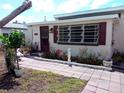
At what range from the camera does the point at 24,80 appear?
5.84 metres

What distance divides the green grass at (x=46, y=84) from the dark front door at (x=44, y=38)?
6.43 meters

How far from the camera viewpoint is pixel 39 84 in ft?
17.9

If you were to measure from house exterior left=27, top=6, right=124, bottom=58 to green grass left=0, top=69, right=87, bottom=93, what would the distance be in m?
4.74

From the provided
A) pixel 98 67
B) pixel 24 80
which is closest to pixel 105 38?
pixel 98 67

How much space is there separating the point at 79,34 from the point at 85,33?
506 mm

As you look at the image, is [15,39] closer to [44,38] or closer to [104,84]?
[104,84]

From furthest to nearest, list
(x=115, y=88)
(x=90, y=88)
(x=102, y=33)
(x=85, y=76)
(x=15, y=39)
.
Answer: (x=102, y=33) < (x=85, y=76) < (x=15, y=39) < (x=115, y=88) < (x=90, y=88)

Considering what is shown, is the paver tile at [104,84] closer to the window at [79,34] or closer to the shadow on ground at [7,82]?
the shadow on ground at [7,82]

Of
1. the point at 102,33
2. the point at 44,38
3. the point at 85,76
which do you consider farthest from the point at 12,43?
the point at 44,38

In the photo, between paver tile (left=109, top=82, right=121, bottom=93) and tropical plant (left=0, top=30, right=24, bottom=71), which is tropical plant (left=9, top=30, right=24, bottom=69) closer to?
tropical plant (left=0, top=30, right=24, bottom=71)

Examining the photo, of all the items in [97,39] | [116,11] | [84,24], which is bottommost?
[97,39]

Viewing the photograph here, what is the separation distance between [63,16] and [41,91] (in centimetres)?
1169

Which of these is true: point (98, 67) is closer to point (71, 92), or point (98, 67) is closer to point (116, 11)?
point (71, 92)

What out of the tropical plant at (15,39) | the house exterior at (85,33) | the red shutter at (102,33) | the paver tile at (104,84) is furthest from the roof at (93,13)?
the tropical plant at (15,39)
